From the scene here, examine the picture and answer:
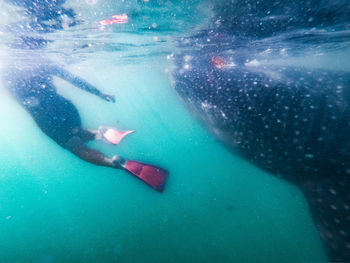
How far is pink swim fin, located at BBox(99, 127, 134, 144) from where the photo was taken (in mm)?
6278

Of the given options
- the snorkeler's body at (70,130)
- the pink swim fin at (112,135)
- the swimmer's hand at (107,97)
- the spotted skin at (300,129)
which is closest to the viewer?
the spotted skin at (300,129)

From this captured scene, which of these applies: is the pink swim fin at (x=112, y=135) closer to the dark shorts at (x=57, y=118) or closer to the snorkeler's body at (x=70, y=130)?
the snorkeler's body at (x=70, y=130)

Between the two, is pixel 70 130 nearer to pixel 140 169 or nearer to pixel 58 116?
pixel 58 116

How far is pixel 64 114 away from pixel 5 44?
4.70 m

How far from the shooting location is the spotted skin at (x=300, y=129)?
3.27 metres

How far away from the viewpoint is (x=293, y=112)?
4.20m

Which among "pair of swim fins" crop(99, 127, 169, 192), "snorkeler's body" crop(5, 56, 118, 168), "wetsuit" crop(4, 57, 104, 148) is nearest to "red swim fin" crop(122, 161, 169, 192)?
"pair of swim fins" crop(99, 127, 169, 192)

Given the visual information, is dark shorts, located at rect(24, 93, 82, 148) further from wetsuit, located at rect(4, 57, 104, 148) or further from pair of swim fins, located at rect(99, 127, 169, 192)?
pair of swim fins, located at rect(99, 127, 169, 192)

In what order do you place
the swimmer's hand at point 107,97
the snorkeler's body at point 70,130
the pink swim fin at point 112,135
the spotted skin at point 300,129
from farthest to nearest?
the swimmer's hand at point 107,97 → the pink swim fin at point 112,135 → the snorkeler's body at point 70,130 → the spotted skin at point 300,129

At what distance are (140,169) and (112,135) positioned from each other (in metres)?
1.47

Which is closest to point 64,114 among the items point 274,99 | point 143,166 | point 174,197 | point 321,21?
point 143,166

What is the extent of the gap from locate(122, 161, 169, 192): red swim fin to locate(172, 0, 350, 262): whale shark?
2306mm

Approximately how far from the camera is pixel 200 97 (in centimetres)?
689

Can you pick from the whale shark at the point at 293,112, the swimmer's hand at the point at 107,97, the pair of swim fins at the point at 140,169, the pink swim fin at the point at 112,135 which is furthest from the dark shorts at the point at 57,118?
the whale shark at the point at 293,112
